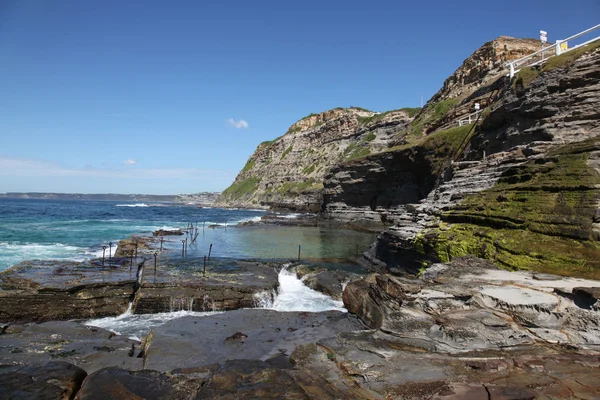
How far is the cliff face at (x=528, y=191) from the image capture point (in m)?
15.7

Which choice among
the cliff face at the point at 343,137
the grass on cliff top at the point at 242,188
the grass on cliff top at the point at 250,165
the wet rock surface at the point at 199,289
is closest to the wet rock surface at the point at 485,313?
the wet rock surface at the point at 199,289

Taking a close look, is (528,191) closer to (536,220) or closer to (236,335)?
(536,220)

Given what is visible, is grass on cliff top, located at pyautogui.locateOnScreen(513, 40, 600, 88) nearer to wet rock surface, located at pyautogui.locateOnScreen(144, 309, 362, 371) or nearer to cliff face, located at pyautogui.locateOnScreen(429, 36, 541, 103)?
wet rock surface, located at pyautogui.locateOnScreen(144, 309, 362, 371)

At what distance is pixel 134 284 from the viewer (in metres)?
A: 19.5

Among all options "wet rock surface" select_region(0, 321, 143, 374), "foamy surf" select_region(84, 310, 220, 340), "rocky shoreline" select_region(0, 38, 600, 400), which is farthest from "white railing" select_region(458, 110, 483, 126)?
"wet rock surface" select_region(0, 321, 143, 374)

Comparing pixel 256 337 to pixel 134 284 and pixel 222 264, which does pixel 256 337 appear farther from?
pixel 222 264

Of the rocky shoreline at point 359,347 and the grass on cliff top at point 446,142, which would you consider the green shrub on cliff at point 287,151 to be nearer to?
the grass on cliff top at point 446,142

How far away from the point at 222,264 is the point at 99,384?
1980 centimetres

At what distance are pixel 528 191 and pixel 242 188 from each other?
155 metres

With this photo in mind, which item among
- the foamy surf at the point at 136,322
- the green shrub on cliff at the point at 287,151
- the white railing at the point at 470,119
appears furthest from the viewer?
the green shrub on cliff at the point at 287,151

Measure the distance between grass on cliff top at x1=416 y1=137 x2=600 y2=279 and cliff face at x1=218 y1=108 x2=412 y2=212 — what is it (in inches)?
2862

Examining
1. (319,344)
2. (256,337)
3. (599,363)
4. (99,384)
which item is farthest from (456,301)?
(99,384)

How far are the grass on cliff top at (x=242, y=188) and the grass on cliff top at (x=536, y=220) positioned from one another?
452 feet

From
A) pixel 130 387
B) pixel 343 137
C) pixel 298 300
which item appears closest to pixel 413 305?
pixel 130 387
